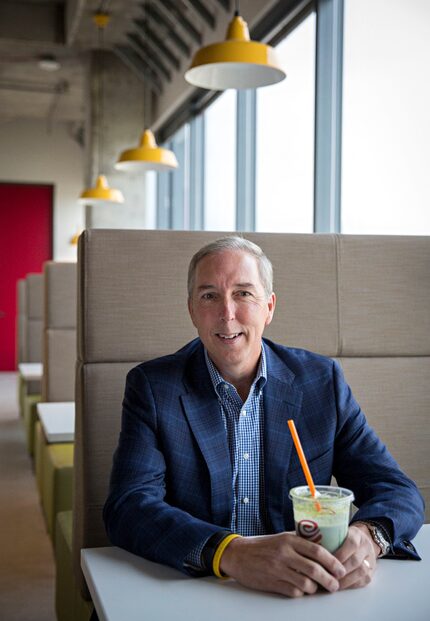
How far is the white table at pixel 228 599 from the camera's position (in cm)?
103

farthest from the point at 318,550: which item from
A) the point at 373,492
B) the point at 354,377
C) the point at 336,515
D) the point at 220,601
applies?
the point at 354,377

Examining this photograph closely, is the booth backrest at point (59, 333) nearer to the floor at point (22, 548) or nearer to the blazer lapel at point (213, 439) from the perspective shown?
the floor at point (22, 548)

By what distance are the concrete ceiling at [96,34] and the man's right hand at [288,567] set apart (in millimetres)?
5329

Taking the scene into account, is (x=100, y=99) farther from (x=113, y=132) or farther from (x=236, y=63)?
(x=236, y=63)

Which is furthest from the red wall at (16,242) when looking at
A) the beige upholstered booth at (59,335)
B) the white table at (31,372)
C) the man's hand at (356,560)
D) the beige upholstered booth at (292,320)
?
the man's hand at (356,560)

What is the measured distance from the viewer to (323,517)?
1.12m

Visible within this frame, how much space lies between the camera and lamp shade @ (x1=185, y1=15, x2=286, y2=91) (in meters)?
2.83

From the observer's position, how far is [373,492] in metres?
1.44

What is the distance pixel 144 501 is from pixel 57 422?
5.17 ft

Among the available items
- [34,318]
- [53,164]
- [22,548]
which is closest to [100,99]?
[34,318]

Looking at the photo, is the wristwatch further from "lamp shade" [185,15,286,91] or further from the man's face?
"lamp shade" [185,15,286,91]

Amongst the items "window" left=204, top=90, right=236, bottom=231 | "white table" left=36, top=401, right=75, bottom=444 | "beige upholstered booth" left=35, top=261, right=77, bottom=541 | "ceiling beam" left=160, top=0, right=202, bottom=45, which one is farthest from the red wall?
"white table" left=36, top=401, right=75, bottom=444

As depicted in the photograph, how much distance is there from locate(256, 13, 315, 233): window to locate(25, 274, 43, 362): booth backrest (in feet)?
5.97

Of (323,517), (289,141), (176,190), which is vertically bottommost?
(323,517)
